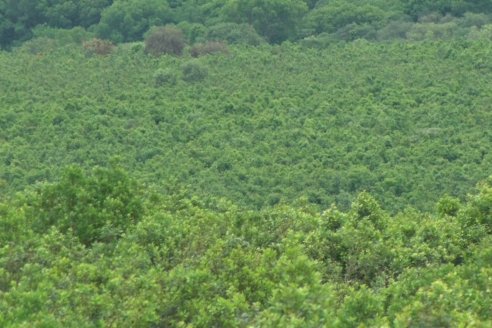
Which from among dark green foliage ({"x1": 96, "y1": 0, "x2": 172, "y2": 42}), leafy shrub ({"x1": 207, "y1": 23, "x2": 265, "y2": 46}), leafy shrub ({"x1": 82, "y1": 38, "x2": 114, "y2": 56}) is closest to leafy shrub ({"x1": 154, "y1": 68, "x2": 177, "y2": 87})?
leafy shrub ({"x1": 82, "y1": 38, "x2": 114, "y2": 56})

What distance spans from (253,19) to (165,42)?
17.9 ft

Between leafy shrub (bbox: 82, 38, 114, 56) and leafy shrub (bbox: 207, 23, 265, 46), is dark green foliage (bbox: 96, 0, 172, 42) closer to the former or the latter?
leafy shrub (bbox: 207, 23, 265, 46)

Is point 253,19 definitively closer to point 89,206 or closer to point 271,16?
point 271,16

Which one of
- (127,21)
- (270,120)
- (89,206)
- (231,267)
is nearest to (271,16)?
(127,21)

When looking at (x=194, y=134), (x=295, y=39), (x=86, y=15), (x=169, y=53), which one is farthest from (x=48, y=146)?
(x=86, y=15)

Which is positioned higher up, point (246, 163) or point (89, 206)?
point (89, 206)

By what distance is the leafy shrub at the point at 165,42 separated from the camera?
135 ft

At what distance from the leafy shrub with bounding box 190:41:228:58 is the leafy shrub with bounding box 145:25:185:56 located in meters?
0.81

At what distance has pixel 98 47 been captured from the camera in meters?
41.7

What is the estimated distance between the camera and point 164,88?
35.9 m

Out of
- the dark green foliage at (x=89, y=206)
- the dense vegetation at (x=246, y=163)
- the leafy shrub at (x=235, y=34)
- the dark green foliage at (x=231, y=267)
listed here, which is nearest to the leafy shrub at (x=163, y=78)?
the dense vegetation at (x=246, y=163)

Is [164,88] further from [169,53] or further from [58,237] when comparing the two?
[58,237]

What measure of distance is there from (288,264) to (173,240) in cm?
228

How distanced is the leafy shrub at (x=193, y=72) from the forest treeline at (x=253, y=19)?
238 inches
